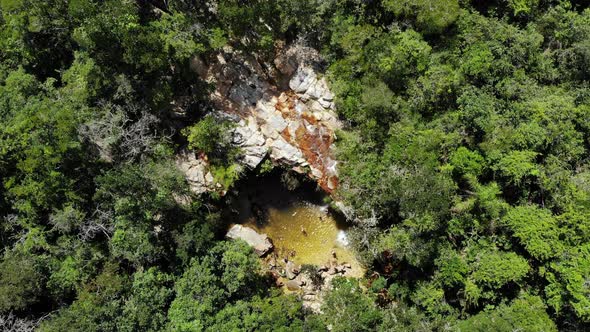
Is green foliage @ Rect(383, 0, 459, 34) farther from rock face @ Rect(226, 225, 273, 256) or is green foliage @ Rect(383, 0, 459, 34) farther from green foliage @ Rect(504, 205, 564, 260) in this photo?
rock face @ Rect(226, 225, 273, 256)

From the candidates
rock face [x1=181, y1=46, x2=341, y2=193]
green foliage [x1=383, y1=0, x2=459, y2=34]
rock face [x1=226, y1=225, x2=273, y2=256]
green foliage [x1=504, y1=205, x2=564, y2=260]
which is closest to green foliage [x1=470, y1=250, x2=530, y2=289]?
green foliage [x1=504, y1=205, x2=564, y2=260]

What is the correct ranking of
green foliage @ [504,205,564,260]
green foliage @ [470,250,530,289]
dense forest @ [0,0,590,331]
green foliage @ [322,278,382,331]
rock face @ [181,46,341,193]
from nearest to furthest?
green foliage @ [504,205,564,260], green foliage @ [470,250,530,289], dense forest @ [0,0,590,331], green foliage @ [322,278,382,331], rock face @ [181,46,341,193]

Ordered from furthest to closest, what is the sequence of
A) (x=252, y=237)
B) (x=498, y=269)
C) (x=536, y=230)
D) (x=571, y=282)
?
1. (x=252, y=237)
2. (x=498, y=269)
3. (x=536, y=230)
4. (x=571, y=282)

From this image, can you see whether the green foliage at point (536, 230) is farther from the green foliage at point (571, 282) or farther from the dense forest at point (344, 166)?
the green foliage at point (571, 282)

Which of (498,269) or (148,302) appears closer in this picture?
(498,269)

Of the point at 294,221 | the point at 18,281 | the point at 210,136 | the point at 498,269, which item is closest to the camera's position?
the point at 18,281

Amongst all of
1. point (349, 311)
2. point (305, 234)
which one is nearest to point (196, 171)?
point (305, 234)

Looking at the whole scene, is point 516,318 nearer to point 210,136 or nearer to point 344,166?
point 344,166
